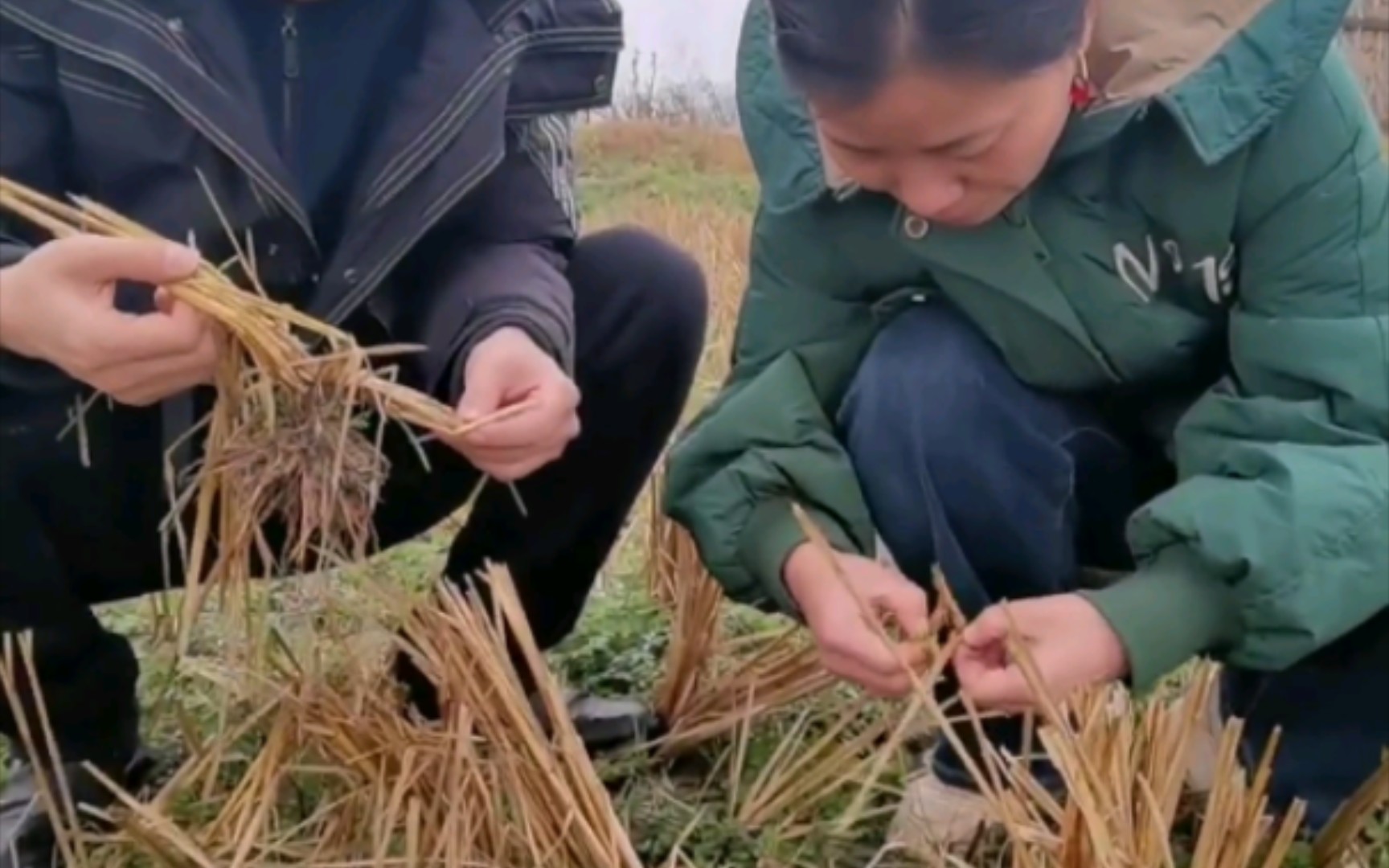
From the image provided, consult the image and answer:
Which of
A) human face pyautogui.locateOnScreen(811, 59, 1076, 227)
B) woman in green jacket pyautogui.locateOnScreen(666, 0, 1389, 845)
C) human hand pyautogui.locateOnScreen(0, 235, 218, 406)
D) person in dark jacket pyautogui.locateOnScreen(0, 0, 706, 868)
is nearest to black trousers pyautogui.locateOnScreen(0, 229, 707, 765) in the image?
person in dark jacket pyautogui.locateOnScreen(0, 0, 706, 868)

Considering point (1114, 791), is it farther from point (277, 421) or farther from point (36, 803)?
Answer: point (36, 803)

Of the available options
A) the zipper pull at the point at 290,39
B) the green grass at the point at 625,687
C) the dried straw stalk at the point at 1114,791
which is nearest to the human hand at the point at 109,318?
the green grass at the point at 625,687

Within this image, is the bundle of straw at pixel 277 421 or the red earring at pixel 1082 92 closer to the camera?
the bundle of straw at pixel 277 421

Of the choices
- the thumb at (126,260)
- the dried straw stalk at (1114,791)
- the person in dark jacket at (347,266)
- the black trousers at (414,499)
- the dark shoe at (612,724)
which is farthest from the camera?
the dark shoe at (612,724)

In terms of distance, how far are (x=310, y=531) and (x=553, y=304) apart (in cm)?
36

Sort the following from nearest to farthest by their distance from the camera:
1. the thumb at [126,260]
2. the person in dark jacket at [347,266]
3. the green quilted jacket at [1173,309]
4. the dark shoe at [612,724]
→ the thumb at [126,260] → the green quilted jacket at [1173,309] → the person in dark jacket at [347,266] → the dark shoe at [612,724]

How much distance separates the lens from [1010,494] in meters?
1.69

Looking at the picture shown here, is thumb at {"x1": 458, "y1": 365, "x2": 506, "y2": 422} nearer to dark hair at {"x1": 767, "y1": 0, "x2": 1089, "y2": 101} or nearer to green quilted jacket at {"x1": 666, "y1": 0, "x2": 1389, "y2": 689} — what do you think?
green quilted jacket at {"x1": 666, "y1": 0, "x2": 1389, "y2": 689}

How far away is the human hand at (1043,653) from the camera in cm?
146

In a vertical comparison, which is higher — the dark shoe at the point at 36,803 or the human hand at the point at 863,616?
the human hand at the point at 863,616

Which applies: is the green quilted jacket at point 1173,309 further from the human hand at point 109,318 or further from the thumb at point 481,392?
the human hand at point 109,318

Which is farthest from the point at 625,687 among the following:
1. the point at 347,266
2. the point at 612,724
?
the point at 347,266

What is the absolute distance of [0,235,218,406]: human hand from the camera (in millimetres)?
1430

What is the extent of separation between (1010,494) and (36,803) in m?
0.84
